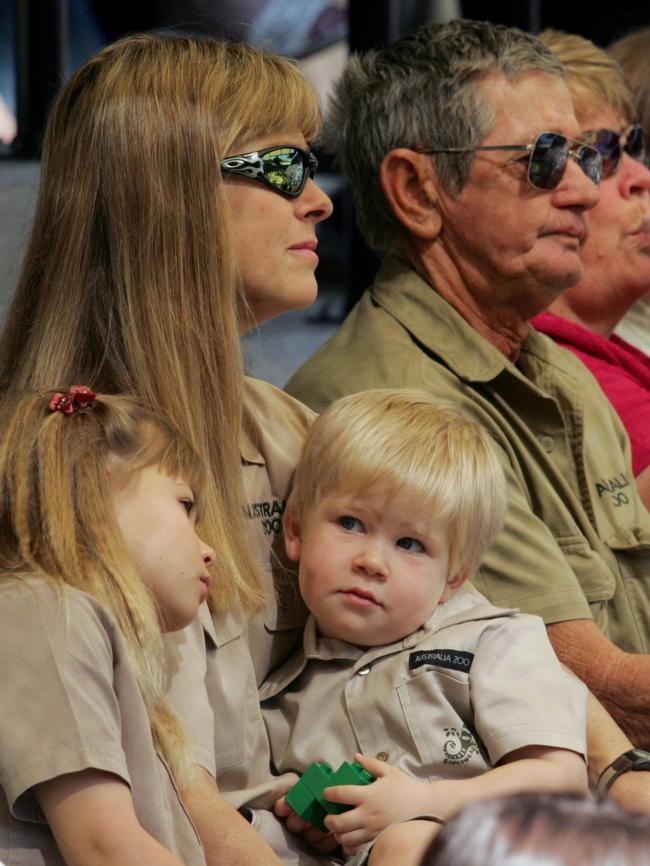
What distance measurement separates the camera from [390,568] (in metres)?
2.14

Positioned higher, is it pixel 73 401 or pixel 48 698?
pixel 73 401

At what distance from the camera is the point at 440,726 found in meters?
2.11

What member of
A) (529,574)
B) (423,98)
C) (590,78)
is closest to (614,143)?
(590,78)

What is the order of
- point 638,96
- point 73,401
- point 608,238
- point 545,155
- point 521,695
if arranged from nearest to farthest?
point 73,401 < point 521,695 < point 545,155 < point 608,238 < point 638,96

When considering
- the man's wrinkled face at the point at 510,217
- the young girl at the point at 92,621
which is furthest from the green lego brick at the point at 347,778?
the man's wrinkled face at the point at 510,217

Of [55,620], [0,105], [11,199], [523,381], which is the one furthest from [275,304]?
[0,105]

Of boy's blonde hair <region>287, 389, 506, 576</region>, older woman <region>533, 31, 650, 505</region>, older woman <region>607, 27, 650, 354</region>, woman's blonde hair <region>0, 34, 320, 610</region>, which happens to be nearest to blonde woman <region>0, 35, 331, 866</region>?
woman's blonde hair <region>0, 34, 320, 610</region>

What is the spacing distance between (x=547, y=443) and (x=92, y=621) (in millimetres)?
1418

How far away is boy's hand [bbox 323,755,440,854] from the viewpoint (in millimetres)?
1957

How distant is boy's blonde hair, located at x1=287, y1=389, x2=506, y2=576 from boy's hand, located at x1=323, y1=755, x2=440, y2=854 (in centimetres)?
37

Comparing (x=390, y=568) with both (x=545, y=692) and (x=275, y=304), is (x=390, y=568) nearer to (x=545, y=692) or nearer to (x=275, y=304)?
(x=545, y=692)

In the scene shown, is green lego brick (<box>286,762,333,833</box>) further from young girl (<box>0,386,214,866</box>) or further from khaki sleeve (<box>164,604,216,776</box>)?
young girl (<box>0,386,214,866</box>)

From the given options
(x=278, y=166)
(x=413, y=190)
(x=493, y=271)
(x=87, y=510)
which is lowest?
(x=493, y=271)

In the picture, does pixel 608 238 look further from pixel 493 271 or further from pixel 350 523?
pixel 350 523
